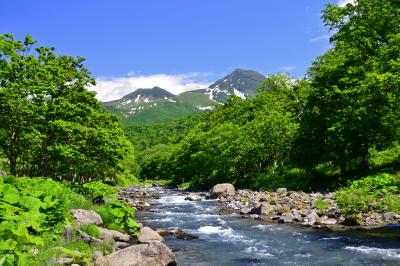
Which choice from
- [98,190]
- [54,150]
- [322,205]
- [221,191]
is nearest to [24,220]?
[98,190]

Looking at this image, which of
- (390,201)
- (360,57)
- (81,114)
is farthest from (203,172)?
(390,201)

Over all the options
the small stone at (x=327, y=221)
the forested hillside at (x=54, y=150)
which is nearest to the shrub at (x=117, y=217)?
the forested hillside at (x=54, y=150)

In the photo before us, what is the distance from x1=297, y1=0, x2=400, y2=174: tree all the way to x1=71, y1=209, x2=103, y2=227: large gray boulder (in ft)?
84.0

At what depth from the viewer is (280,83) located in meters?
108

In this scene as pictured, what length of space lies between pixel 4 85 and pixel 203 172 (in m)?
51.8

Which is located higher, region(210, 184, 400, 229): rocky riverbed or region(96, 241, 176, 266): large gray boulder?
region(96, 241, 176, 266): large gray boulder

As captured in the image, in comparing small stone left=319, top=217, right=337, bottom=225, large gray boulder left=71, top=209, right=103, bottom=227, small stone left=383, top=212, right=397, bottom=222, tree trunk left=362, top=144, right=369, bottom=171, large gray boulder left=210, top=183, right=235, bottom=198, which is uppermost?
tree trunk left=362, top=144, right=369, bottom=171

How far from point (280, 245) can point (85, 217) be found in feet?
33.5

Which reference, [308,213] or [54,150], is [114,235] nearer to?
[54,150]

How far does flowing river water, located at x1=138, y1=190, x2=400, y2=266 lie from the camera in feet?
59.8

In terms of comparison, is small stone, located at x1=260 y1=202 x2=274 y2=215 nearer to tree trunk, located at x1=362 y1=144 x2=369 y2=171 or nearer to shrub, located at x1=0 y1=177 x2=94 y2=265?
tree trunk, located at x1=362 y1=144 x2=369 y2=171

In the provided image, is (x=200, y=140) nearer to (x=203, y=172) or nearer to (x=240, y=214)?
(x=203, y=172)

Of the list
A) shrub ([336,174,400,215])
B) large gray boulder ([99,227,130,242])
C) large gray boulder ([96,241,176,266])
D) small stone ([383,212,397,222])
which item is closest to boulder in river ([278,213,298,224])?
shrub ([336,174,400,215])

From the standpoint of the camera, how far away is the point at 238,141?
64875 mm
